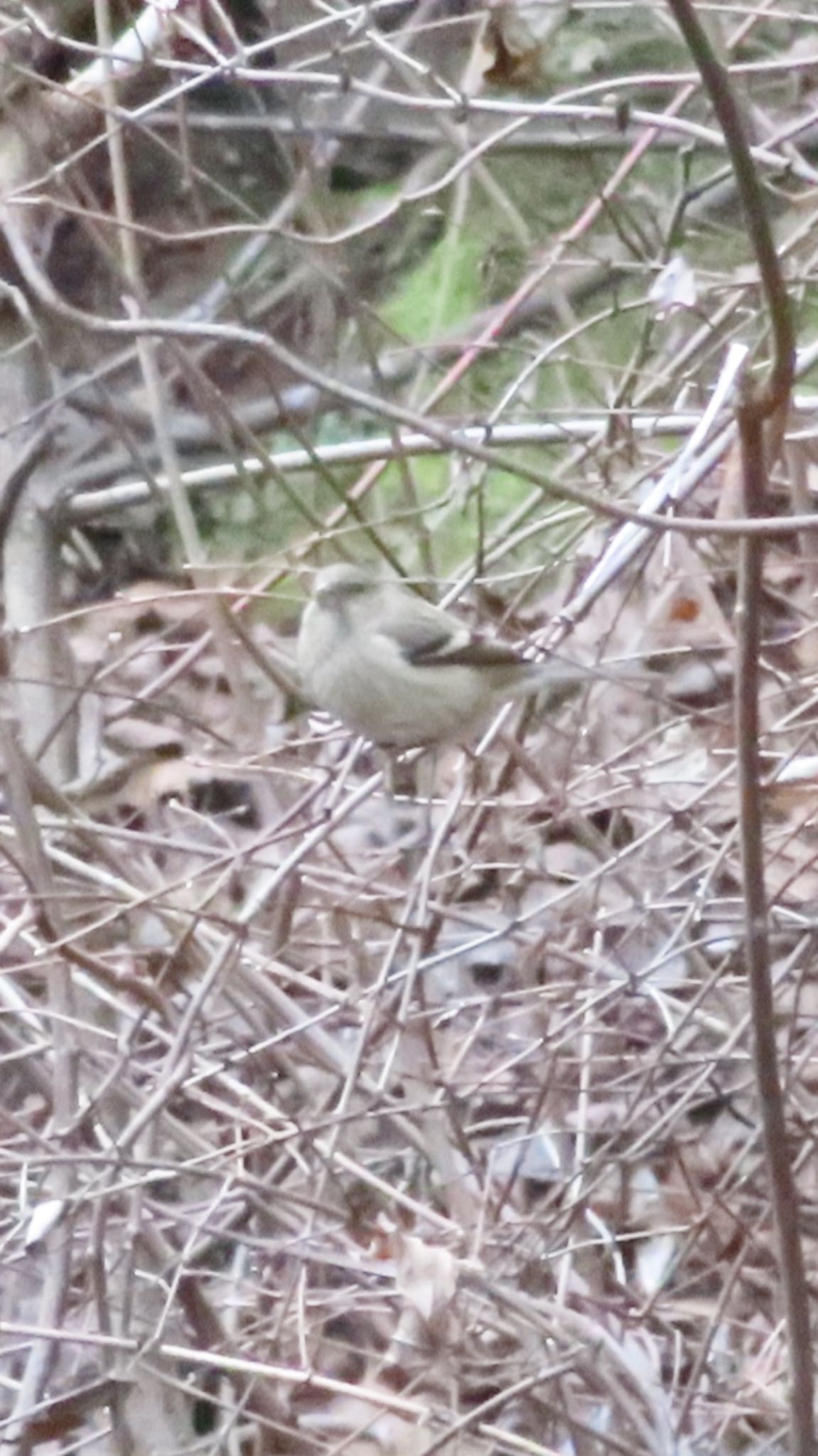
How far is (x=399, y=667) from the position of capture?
4.08m

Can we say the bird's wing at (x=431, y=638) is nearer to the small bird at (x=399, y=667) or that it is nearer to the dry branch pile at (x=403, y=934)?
the small bird at (x=399, y=667)

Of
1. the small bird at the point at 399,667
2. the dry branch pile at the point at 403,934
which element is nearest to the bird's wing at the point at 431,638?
the small bird at the point at 399,667

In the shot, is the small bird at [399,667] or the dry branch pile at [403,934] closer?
the dry branch pile at [403,934]

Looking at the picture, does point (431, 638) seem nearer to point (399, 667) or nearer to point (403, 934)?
point (399, 667)

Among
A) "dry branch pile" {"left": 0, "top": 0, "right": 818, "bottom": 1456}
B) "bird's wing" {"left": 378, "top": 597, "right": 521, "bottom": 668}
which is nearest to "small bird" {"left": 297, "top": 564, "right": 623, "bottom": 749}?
"bird's wing" {"left": 378, "top": 597, "right": 521, "bottom": 668}

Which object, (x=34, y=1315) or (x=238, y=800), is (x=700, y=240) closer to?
(x=238, y=800)

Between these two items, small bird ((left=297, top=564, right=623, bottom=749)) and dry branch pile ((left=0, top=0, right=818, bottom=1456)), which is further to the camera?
small bird ((left=297, top=564, right=623, bottom=749))

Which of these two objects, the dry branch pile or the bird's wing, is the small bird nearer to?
the bird's wing

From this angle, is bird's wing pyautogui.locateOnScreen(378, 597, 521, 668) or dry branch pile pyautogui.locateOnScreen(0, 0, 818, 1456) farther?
bird's wing pyautogui.locateOnScreen(378, 597, 521, 668)

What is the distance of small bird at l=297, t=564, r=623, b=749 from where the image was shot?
3.95 metres

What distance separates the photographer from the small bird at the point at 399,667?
3947 millimetres

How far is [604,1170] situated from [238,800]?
2.60m

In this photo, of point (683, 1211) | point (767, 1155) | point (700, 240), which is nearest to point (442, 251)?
point (700, 240)

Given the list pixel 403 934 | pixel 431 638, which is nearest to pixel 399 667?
pixel 431 638
